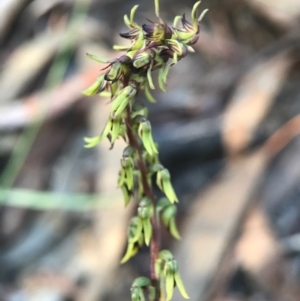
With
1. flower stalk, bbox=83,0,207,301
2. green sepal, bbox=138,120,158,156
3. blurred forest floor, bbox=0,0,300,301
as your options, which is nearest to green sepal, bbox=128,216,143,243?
flower stalk, bbox=83,0,207,301

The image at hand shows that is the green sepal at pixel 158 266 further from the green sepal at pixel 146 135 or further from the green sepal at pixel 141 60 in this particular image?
the green sepal at pixel 141 60

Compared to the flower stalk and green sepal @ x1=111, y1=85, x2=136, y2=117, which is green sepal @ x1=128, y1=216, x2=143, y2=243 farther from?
green sepal @ x1=111, y1=85, x2=136, y2=117

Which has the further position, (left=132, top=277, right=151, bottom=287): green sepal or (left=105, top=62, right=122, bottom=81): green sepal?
(left=132, top=277, right=151, bottom=287): green sepal

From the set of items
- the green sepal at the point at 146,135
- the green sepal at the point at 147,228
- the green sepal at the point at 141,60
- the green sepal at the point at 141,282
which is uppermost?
the green sepal at the point at 141,60

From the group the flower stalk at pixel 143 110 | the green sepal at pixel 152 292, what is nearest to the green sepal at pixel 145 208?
the flower stalk at pixel 143 110

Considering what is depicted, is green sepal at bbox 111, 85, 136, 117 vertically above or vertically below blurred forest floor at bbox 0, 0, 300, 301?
below
